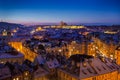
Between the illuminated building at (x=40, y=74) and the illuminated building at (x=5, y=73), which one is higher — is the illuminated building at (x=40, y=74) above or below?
below

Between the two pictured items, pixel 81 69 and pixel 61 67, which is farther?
pixel 61 67

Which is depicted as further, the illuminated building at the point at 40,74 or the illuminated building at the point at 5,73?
the illuminated building at the point at 40,74

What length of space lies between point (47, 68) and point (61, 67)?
4.52 meters

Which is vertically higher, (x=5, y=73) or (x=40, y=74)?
(x=5, y=73)

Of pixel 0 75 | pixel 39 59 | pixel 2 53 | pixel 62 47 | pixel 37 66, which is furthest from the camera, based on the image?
pixel 62 47

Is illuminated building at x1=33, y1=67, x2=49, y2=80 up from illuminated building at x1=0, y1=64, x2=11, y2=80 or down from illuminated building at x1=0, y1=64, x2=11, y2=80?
down

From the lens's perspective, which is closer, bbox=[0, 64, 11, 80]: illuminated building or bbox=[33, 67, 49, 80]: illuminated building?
bbox=[0, 64, 11, 80]: illuminated building

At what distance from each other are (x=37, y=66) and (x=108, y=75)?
19.3 m

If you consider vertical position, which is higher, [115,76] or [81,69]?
[81,69]

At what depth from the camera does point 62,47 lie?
8938 centimetres

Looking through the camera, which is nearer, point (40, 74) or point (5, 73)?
point (5, 73)

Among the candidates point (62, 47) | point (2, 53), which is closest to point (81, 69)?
point (2, 53)

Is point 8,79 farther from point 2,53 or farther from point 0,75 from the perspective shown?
point 2,53

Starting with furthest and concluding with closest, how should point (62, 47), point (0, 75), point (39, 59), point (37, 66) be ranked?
1. point (62, 47)
2. point (39, 59)
3. point (37, 66)
4. point (0, 75)
